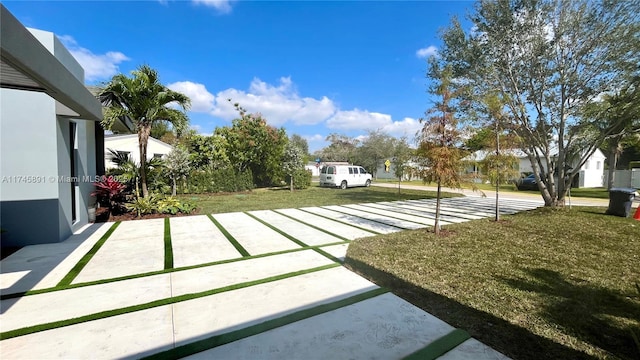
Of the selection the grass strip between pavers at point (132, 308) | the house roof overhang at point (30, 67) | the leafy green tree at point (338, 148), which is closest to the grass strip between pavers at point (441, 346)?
the grass strip between pavers at point (132, 308)

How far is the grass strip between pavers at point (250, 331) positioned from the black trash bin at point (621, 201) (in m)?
9.89

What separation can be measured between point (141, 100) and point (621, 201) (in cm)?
1487

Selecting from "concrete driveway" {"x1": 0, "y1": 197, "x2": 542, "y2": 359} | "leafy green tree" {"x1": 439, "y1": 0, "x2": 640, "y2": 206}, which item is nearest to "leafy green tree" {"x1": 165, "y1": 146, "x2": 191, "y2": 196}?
"concrete driveway" {"x1": 0, "y1": 197, "x2": 542, "y2": 359}

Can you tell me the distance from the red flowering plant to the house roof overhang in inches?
183

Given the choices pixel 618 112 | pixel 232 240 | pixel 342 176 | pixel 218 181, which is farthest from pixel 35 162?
pixel 342 176

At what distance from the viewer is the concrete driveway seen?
214cm

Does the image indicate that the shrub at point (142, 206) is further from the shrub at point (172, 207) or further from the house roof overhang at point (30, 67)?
the house roof overhang at point (30, 67)

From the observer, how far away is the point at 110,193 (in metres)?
7.45

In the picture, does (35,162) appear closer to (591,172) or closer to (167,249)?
(167,249)

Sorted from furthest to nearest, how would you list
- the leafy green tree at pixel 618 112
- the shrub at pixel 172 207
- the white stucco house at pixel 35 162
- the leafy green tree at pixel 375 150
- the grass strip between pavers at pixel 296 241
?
1. the leafy green tree at pixel 375 150
2. the shrub at pixel 172 207
3. the leafy green tree at pixel 618 112
4. the white stucco house at pixel 35 162
5. the grass strip between pavers at pixel 296 241

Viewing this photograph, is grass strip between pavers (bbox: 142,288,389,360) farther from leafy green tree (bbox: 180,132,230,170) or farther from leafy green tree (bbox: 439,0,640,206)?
leafy green tree (bbox: 180,132,230,170)

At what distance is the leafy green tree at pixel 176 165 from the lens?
13.3 metres

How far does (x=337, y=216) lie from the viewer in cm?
823

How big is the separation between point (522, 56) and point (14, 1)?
1216 centimetres
